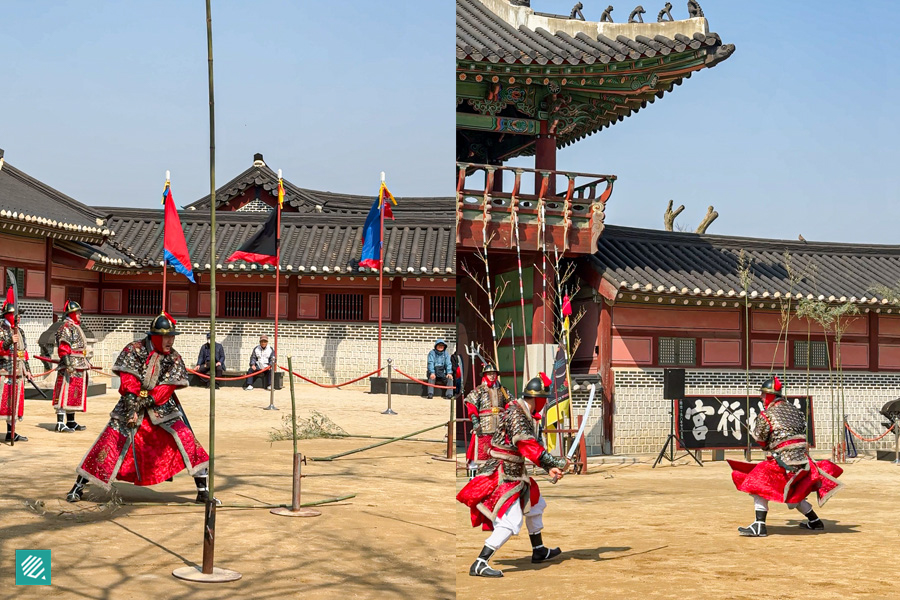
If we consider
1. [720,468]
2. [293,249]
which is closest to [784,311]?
[720,468]

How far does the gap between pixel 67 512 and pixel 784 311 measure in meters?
13.1

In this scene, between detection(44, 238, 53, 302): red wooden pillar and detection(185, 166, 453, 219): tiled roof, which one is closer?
detection(44, 238, 53, 302): red wooden pillar

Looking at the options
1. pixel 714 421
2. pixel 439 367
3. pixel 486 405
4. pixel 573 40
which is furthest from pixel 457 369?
pixel 714 421

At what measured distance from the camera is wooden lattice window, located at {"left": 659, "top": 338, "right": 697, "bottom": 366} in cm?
1634

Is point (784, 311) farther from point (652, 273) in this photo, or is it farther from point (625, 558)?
point (625, 558)

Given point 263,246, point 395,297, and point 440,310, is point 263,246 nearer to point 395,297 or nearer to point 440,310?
point 395,297

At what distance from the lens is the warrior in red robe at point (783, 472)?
8.47 m

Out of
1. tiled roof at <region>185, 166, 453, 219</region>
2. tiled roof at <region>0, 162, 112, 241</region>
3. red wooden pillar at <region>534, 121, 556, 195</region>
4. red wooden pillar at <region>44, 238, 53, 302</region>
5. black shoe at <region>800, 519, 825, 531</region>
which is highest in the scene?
red wooden pillar at <region>534, 121, 556, 195</region>

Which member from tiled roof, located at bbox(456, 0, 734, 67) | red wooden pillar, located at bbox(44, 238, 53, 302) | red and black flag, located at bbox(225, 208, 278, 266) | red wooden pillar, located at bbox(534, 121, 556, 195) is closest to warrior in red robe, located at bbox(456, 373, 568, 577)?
red and black flag, located at bbox(225, 208, 278, 266)

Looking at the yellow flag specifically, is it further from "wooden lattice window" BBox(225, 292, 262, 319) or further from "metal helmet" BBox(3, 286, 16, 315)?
"metal helmet" BBox(3, 286, 16, 315)

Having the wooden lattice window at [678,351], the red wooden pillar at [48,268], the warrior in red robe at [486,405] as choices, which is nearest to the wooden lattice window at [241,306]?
the red wooden pillar at [48,268]

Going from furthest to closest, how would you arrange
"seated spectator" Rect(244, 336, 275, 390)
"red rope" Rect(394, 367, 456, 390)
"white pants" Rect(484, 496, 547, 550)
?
"red rope" Rect(394, 367, 456, 390)
"seated spectator" Rect(244, 336, 275, 390)
"white pants" Rect(484, 496, 547, 550)

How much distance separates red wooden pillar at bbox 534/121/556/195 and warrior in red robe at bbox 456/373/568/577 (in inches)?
232

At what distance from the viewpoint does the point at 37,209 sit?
634 centimetres
